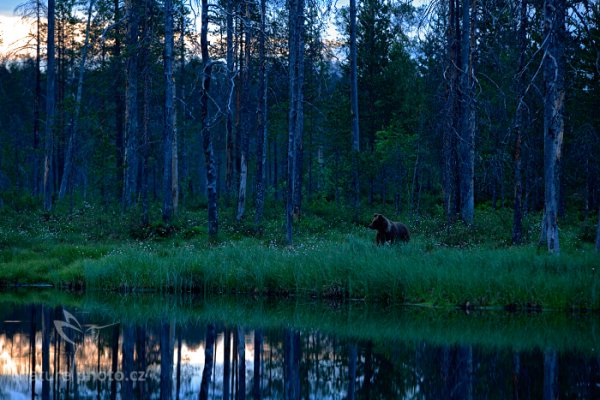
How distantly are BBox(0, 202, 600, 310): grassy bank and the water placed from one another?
2.57 ft

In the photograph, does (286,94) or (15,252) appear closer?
(15,252)

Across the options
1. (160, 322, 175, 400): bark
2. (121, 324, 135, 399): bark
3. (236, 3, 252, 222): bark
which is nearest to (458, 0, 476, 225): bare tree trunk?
(236, 3, 252, 222): bark

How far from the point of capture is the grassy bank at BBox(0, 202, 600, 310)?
13938mm

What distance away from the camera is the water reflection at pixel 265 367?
325 inches

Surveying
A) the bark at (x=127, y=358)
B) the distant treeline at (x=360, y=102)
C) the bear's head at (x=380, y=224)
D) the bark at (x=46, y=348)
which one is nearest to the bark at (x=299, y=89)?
the distant treeline at (x=360, y=102)

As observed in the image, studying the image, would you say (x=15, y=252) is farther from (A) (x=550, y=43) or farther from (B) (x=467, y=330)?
(A) (x=550, y=43)

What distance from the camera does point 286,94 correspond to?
46344mm

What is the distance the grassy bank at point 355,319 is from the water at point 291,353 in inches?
1.4

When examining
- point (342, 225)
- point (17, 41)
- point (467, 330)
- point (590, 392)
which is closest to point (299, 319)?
point (467, 330)

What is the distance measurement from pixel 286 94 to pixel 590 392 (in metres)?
40.1

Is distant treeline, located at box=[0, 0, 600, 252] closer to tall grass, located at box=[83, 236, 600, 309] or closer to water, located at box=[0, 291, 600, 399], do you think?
tall grass, located at box=[83, 236, 600, 309]

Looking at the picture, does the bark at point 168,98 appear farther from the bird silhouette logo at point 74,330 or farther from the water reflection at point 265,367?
the water reflection at point 265,367

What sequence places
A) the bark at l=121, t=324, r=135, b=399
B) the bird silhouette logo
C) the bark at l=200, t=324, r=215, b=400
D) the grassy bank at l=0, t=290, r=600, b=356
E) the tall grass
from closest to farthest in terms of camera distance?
the bark at l=121, t=324, r=135, b=399 < the bark at l=200, t=324, r=215, b=400 < the grassy bank at l=0, t=290, r=600, b=356 < the bird silhouette logo < the tall grass

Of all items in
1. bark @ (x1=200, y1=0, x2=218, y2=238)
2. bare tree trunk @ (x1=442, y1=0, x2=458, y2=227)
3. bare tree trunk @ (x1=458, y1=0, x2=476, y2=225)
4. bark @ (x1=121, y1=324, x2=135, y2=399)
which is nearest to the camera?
bark @ (x1=121, y1=324, x2=135, y2=399)
